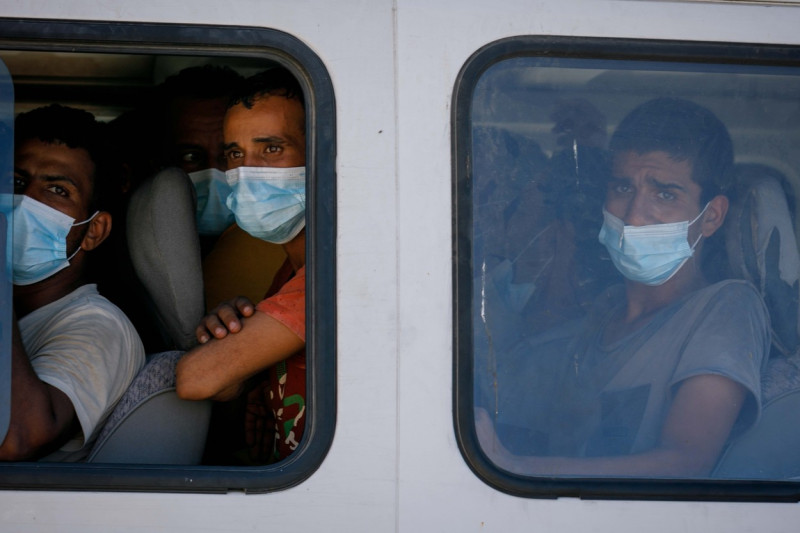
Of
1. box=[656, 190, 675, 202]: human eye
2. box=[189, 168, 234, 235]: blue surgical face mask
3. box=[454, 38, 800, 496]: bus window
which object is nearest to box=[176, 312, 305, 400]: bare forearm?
box=[454, 38, 800, 496]: bus window

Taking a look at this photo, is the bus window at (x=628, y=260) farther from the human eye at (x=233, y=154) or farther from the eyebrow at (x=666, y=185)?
the human eye at (x=233, y=154)

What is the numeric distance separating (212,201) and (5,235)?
3.01 ft

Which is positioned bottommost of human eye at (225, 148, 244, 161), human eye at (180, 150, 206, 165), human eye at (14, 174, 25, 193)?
human eye at (14, 174, 25, 193)

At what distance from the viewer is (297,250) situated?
2.22 meters

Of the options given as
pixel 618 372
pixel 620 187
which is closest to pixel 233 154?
pixel 620 187

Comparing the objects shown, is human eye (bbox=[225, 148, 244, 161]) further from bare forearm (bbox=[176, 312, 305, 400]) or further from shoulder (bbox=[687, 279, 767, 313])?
shoulder (bbox=[687, 279, 767, 313])

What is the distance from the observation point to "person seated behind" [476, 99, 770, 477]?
6.04ft

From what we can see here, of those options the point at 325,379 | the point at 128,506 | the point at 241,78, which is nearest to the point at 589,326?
the point at 325,379

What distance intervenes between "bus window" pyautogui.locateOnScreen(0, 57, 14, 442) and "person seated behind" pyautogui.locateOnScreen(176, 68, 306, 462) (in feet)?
1.27

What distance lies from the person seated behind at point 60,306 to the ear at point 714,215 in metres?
1.35

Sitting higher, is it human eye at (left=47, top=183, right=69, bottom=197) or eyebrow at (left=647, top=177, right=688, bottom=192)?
human eye at (left=47, top=183, right=69, bottom=197)

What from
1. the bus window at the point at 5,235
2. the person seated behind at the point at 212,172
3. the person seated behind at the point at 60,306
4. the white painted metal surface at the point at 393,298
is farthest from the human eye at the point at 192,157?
the white painted metal surface at the point at 393,298

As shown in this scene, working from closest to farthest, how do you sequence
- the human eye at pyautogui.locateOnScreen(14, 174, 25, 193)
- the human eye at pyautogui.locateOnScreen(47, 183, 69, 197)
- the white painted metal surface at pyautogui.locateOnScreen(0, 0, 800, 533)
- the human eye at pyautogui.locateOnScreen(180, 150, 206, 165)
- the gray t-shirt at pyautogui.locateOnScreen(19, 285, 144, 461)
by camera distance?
the white painted metal surface at pyautogui.locateOnScreen(0, 0, 800, 533) → the gray t-shirt at pyautogui.locateOnScreen(19, 285, 144, 461) → the human eye at pyautogui.locateOnScreen(14, 174, 25, 193) → the human eye at pyautogui.locateOnScreen(47, 183, 69, 197) → the human eye at pyautogui.locateOnScreen(180, 150, 206, 165)

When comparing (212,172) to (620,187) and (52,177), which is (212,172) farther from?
(620,187)
